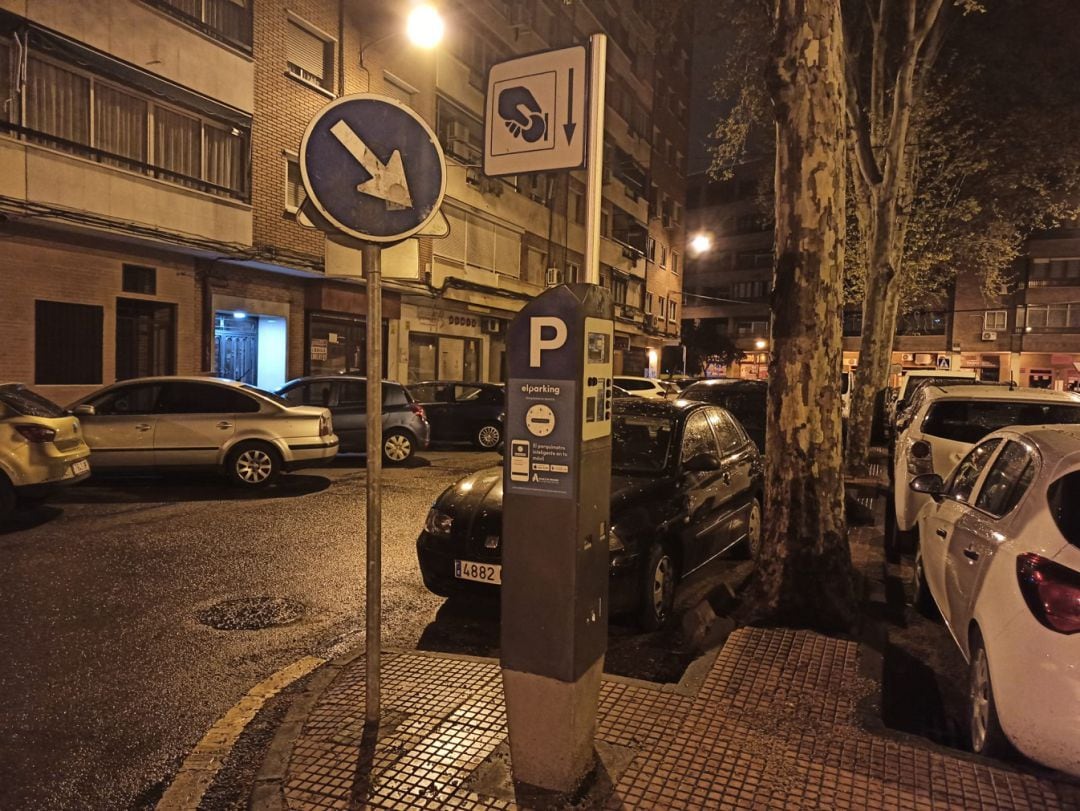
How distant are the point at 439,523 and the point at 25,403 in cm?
538

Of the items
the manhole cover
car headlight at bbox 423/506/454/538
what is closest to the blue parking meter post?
car headlight at bbox 423/506/454/538

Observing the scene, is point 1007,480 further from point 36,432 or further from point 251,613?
point 36,432

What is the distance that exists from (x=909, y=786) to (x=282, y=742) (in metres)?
2.76

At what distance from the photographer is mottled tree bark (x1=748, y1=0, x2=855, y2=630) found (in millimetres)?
5137

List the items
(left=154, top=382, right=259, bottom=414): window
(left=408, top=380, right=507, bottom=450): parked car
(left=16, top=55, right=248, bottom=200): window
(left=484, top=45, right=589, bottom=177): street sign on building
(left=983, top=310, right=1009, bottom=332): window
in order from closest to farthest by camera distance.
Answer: (left=484, top=45, right=589, bottom=177): street sign on building < (left=154, top=382, right=259, bottom=414): window < (left=16, top=55, right=248, bottom=200): window < (left=408, top=380, right=507, bottom=450): parked car < (left=983, top=310, right=1009, bottom=332): window

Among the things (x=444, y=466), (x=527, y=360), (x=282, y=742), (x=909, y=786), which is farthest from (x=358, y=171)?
(x=444, y=466)

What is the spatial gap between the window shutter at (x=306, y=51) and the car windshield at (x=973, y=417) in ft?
54.3

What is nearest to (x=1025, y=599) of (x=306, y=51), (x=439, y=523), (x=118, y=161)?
(x=439, y=523)

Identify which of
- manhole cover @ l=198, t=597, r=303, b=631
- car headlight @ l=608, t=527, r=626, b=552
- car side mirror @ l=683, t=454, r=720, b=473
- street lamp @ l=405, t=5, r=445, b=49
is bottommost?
manhole cover @ l=198, t=597, r=303, b=631

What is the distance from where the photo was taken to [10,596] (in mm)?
5656

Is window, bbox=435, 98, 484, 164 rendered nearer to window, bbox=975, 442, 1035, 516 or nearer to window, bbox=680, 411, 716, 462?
window, bbox=680, 411, 716, 462

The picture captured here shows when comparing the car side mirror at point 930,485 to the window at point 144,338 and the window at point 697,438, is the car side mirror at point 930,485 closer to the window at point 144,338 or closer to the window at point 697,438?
the window at point 697,438

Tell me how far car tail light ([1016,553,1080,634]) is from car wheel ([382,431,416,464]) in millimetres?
10510

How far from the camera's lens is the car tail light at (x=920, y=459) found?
8094 mm
